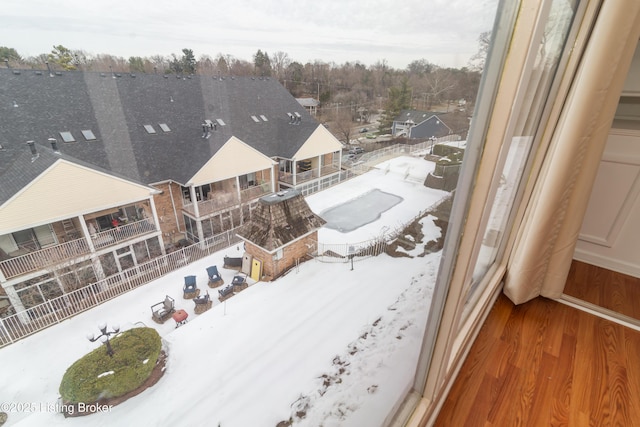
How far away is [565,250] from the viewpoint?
1.62m

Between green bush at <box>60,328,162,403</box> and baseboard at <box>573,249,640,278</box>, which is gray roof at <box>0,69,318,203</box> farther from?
baseboard at <box>573,249,640,278</box>

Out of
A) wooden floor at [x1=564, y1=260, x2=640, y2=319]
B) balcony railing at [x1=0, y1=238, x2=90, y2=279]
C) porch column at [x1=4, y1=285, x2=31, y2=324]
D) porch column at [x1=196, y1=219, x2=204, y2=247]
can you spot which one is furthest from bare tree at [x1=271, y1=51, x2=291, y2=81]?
wooden floor at [x1=564, y1=260, x2=640, y2=319]

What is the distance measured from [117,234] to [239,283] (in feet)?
1.22

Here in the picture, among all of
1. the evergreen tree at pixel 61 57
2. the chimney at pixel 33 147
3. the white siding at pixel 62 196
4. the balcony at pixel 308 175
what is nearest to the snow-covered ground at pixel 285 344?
the balcony at pixel 308 175

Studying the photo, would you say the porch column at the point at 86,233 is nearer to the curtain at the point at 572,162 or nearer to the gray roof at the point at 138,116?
the gray roof at the point at 138,116

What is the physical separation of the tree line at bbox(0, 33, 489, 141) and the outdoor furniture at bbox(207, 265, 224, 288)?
505 millimetres

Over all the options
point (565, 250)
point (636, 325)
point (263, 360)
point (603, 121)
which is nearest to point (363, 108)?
point (263, 360)

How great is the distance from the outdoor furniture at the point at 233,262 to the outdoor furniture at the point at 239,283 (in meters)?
0.03

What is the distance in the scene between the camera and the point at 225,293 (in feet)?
2.65

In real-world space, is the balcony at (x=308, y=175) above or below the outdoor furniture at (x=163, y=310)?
above

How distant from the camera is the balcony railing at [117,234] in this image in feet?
1.84

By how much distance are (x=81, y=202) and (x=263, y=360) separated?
59 centimetres

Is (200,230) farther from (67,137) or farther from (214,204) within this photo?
(67,137)

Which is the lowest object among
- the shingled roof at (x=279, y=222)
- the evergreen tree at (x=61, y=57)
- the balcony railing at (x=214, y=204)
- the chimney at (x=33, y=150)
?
the shingled roof at (x=279, y=222)
